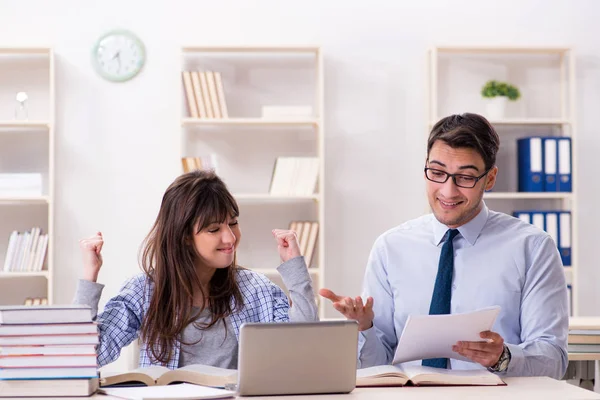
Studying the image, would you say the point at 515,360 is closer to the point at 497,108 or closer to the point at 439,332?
the point at 439,332

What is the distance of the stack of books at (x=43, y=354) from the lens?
1.61m

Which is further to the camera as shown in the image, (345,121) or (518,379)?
(345,121)

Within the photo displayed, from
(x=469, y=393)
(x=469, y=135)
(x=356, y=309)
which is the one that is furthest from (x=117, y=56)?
(x=469, y=393)

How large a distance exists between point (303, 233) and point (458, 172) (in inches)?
85.2

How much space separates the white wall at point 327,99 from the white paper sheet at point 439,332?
2636 mm

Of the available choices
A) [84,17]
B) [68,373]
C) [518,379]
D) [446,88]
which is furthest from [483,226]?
[84,17]

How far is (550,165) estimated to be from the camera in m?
4.32

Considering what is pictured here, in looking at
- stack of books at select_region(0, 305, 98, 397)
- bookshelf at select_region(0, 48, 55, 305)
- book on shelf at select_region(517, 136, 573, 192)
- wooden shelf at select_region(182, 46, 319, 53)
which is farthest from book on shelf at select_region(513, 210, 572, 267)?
stack of books at select_region(0, 305, 98, 397)

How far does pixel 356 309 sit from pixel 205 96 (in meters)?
2.47

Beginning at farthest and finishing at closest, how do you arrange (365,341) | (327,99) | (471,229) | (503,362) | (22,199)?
(327,99), (22,199), (471,229), (365,341), (503,362)

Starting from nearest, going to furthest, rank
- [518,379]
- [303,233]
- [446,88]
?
[518,379], [303,233], [446,88]

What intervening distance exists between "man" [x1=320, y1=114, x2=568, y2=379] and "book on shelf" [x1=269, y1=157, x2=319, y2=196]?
1.95 m

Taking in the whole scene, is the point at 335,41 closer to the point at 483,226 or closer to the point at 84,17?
the point at 84,17

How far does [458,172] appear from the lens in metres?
2.13
